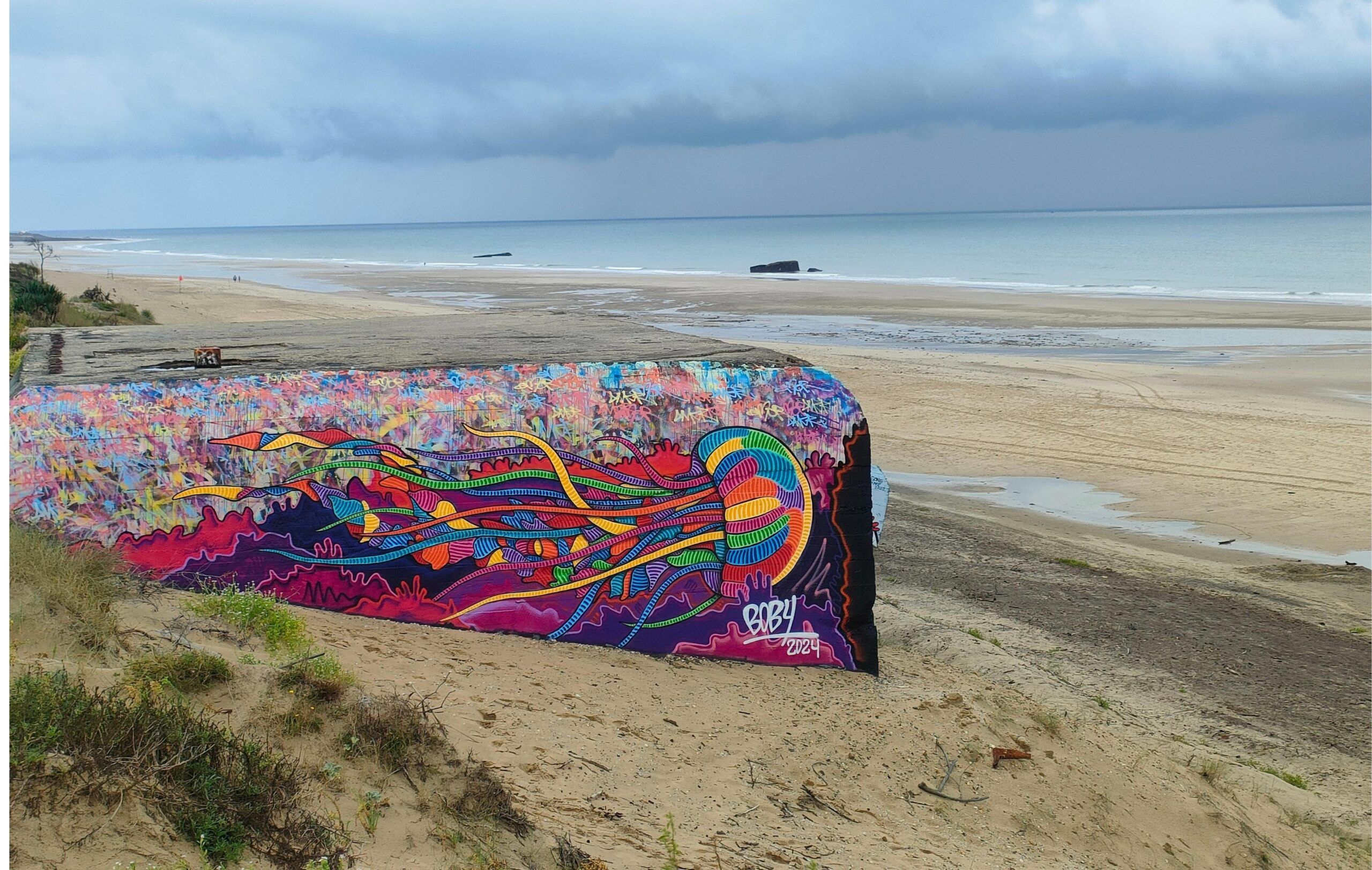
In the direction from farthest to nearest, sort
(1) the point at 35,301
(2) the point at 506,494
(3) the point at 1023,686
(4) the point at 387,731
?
(1) the point at 35,301, (3) the point at 1023,686, (2) the point at 506,494, (4) the point at 387,731

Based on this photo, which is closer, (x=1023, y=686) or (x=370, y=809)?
(x=370, y=809)

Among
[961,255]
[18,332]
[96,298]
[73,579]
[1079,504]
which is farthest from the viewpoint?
[961,255]

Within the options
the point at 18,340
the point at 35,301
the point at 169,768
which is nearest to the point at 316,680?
the point at 169,768

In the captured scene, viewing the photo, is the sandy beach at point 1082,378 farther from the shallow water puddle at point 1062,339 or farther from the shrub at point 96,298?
the shrub at point 96,298

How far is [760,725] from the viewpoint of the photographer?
6.51 meters

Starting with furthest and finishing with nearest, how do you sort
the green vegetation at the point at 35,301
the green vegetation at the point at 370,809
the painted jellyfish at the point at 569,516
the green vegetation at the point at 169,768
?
the green vegetation at the point at 35,301
the painted jellyfish at the point at 569,516
the green vegetation at the point at 370,809
the green vegetation at the point at 169,768

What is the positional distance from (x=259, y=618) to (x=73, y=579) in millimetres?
1006

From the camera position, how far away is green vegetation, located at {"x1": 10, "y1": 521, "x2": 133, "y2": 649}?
5.36 m

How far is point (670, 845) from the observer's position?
4.85 m

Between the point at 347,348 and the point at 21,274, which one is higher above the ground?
the point at 21,274

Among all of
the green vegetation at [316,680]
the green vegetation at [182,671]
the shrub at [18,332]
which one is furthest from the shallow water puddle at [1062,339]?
the green vegetation at [182,671]

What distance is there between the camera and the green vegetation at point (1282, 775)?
727cm

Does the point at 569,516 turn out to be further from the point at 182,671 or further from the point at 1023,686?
the point at 1023,686

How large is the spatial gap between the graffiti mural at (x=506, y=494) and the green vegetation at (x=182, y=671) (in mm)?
1827
